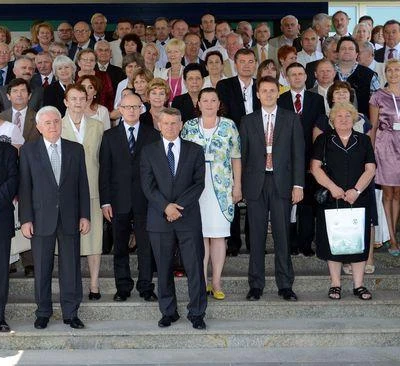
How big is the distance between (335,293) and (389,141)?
1604 millimetres

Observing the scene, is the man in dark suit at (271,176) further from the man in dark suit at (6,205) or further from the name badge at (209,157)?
the man in dark suit at (6,205)

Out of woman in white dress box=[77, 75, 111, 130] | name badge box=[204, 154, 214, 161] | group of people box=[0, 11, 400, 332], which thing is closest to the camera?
group of people box=[0, 11, 400, 332]

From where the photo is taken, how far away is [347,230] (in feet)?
22.7

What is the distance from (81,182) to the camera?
6641 mm

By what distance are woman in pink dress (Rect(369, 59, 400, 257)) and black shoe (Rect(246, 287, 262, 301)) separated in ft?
5.04

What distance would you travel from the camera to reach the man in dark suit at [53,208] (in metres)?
6.48

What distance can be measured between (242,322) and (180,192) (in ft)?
3.92

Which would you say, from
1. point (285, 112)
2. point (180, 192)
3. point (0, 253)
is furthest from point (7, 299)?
point (285, 112)

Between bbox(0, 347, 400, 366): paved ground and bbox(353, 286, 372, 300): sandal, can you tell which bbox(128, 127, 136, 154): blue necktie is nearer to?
bbox(0, 347, 400, 366): paved ground

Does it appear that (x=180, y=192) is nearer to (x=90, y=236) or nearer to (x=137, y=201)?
(x=137, y=201)

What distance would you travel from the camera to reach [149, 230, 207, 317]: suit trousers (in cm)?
652

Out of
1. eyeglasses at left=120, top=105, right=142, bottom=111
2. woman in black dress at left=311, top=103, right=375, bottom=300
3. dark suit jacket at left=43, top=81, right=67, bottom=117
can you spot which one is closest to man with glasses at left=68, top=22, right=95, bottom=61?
dark suit jacket at left=43, top=81, right=67, bottom=117

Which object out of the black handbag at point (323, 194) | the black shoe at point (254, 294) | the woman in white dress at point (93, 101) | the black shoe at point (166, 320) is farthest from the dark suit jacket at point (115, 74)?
the black shoe at point (166, 320)

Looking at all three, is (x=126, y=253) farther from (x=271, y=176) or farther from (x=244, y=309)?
(x=271, y=176)
